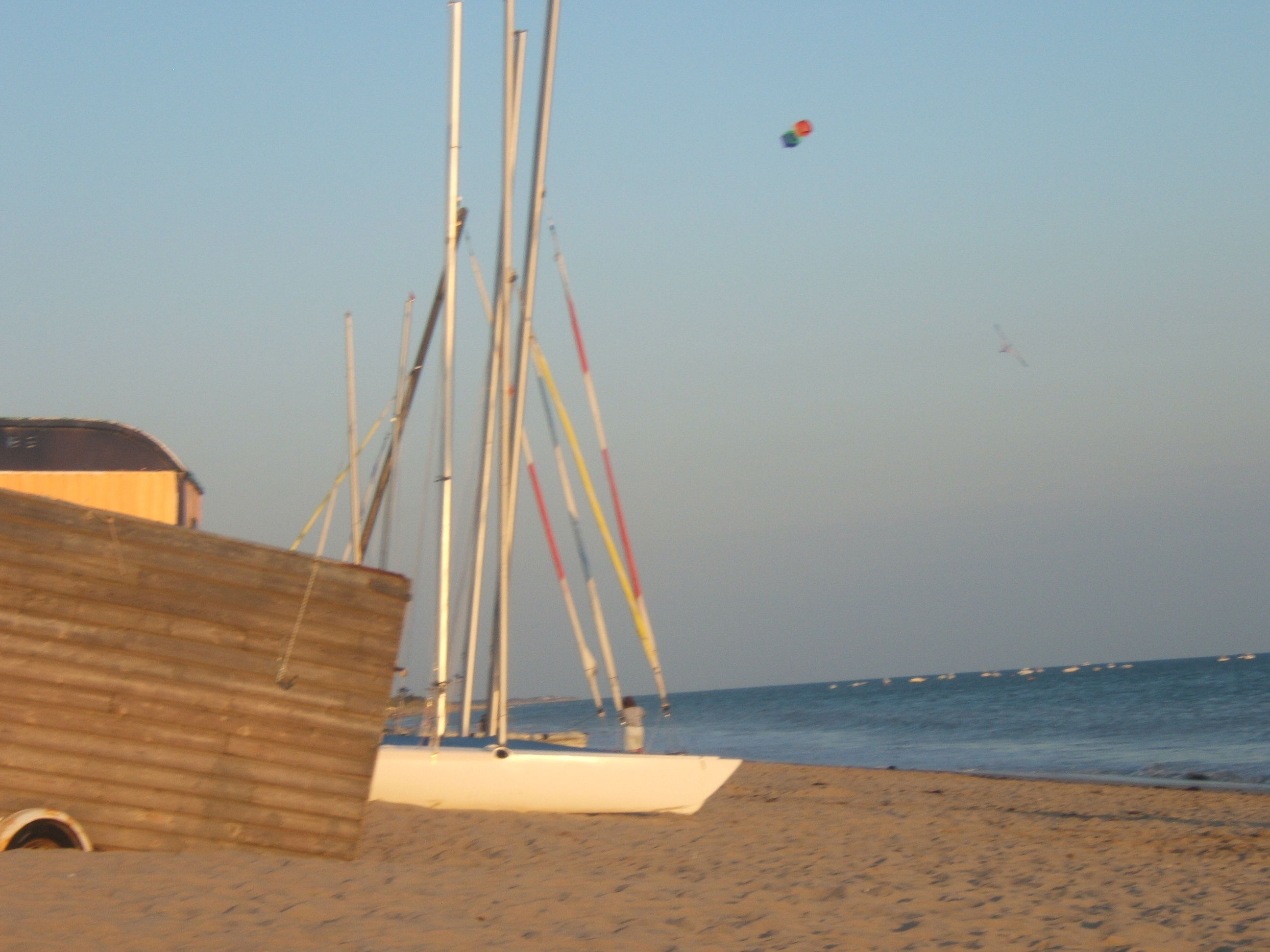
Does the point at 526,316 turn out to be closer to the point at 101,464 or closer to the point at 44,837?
the point at 101,464

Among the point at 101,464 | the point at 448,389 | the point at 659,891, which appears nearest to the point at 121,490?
the point at 101,464

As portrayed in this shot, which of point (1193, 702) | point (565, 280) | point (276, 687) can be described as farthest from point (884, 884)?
point (1193, 702)

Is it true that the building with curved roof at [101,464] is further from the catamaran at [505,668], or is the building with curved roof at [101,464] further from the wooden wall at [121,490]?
the catamaran at [505,668]

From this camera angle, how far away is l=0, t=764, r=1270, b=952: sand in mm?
5520

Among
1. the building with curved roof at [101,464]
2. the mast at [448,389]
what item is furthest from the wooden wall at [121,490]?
the mast at [448,389]

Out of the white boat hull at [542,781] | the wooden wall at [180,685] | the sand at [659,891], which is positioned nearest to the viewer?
the sand at [659,891]

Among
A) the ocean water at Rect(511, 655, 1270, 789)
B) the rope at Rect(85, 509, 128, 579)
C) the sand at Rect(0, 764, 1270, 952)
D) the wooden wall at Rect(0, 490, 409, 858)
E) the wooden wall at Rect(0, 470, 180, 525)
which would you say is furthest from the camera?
the ocean water at Rect(511, 655, 1270, 789)

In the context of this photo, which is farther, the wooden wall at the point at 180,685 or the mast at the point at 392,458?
the mast at the point at 392,458

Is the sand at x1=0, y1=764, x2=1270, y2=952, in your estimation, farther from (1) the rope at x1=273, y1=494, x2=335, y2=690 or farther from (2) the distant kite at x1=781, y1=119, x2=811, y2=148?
(2) the distant kite at x1=781, y1=119, x2=811, y2=148

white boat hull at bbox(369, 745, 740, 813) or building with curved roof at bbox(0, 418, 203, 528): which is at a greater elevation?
building with curved roof at bbox(0, 418, 203, 528)

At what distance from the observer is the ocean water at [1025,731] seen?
84.6 feet

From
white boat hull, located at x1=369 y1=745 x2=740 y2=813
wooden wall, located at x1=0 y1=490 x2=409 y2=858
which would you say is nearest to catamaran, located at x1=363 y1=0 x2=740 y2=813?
white boat hull, located at x1=369 y1=745 x2=740 y2=813

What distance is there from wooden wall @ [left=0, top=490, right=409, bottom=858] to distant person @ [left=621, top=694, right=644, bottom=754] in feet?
16.5

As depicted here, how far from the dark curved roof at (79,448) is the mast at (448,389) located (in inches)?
96.9
